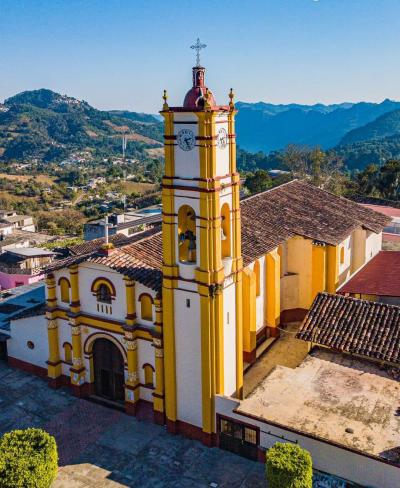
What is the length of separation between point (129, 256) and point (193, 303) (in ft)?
13.9

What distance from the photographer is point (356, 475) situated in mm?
16859

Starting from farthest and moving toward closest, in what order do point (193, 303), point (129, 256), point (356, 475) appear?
1. point (129, 256)
2. point (193, 303)
3. point (356, 475)

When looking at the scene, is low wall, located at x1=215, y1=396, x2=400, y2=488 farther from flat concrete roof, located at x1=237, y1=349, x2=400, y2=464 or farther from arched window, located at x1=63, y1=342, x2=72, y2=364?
arched window, located at x1=63, y1=342, x2=72, y2=364

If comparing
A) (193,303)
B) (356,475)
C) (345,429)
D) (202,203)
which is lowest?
(356,475)

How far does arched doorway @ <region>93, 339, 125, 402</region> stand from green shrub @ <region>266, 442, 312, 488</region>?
902 centimetres

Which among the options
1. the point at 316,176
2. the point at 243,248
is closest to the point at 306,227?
the point at 243,248

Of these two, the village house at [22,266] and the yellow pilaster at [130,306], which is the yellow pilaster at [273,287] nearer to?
the yellow pilaster at [130,306]

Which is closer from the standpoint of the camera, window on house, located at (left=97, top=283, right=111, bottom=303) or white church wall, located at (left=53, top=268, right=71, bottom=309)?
window on house, located at (left=97, top=283, right=111, bottom=303)


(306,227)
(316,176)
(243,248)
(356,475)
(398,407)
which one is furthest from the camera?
(316,176)

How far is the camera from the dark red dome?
18722 millimetres

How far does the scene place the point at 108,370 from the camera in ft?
77.9

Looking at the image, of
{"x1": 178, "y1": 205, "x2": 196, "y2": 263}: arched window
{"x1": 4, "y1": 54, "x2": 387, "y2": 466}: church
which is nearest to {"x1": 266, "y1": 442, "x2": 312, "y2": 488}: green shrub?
{"x1": 4, "y1": 54, "x2": 387, "y2": 466}: church

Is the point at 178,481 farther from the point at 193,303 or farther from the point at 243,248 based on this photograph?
the point at 243,248

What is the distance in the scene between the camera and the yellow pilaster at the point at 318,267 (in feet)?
92.3
